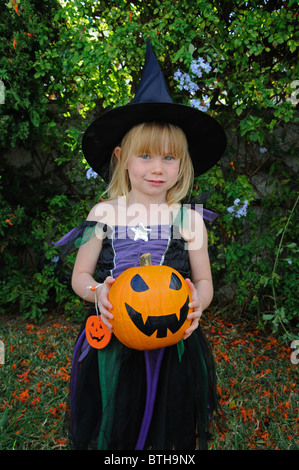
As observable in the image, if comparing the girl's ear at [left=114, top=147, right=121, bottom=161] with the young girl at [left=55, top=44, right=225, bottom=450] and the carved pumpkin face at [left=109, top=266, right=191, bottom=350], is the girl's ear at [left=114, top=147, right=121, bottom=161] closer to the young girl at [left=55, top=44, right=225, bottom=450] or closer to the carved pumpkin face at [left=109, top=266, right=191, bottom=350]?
the young girl at [left=55, top=44, right=225, bottom=450]

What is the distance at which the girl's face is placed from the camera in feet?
5.45

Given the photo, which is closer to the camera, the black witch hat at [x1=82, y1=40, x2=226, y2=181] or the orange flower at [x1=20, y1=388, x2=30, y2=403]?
the black witch hat at [x1=82, y1=40, x2=226, y2=181]

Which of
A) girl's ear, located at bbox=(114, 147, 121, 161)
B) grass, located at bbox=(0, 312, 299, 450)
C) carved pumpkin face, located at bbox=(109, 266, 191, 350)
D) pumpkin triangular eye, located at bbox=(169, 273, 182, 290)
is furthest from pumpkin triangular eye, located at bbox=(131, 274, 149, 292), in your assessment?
grass, located at bbox=(0, 312, 299, 450)

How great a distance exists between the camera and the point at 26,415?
2336 mm

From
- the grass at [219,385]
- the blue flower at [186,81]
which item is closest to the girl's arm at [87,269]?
the grass at [219,385]

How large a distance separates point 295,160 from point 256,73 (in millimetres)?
982

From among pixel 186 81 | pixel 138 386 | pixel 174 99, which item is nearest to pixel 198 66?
pixel 186 81

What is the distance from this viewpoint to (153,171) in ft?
5.39

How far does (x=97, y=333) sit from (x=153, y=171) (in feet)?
2.49

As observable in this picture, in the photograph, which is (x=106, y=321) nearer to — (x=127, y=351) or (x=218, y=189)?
(x=127, y=351)

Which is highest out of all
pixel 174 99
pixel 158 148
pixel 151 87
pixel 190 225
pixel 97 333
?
pixel 174 99

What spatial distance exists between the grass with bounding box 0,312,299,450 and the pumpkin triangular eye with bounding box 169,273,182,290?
3.81ft

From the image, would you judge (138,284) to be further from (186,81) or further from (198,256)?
(186,81)
